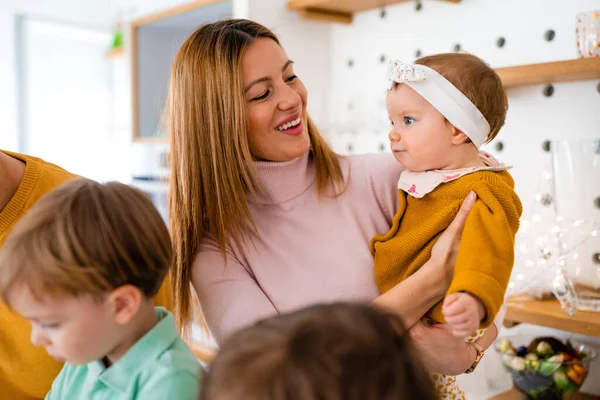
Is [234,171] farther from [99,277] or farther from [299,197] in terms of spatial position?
[99,277]

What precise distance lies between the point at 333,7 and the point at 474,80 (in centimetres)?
131

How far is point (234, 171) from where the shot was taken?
4.26 feet

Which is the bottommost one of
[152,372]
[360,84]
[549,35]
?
[152,372]

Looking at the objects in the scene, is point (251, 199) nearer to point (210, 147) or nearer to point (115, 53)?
point (210, 147)

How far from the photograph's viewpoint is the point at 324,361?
52 centimetres

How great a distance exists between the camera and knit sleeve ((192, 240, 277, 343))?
46.7 inches

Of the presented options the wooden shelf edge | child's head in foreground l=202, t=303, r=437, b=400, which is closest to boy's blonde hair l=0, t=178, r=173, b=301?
child's head in foreground l=202, t=303, r=437, b=400

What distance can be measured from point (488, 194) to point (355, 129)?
4.54 feet

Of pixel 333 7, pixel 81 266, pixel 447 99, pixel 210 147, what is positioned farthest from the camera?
pixel 333 7

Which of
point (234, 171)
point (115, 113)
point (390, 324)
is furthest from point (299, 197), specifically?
point (115, 113)

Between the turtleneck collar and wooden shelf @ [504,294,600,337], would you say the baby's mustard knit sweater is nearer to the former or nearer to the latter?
the turtleneck collar

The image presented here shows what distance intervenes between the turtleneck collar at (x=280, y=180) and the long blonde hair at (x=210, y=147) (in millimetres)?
29

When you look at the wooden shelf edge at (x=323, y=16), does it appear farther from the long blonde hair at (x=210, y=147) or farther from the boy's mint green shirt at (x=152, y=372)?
the boy's mint green shirt at (x=152, y=372)

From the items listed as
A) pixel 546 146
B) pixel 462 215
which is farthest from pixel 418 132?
pixel 546 146
